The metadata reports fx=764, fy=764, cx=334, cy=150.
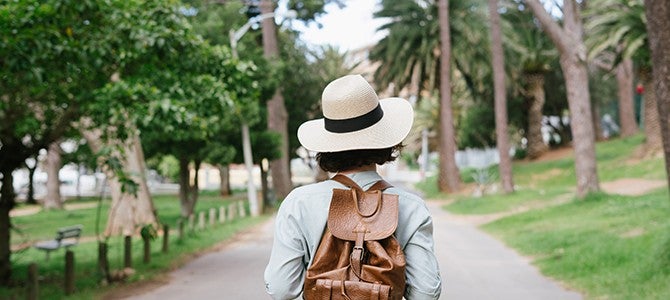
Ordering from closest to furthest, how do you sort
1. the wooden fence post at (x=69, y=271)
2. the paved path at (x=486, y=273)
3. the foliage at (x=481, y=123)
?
the paved path at (x=486, y=273), the wooden fence post at (x=69, y=271), the foliage at (x=481, y=123)

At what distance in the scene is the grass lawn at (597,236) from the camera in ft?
30.1

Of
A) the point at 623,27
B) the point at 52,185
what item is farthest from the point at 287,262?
the point at 52,185

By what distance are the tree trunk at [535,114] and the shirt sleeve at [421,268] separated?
39556mm

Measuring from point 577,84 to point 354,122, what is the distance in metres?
17.3

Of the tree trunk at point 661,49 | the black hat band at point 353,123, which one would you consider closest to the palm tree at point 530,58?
the tree trunk at point 661,49

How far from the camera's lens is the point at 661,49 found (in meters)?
7.77

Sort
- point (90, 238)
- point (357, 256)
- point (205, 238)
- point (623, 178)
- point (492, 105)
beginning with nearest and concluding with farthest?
point (357, 256) → point (205, 238) → point (90, 238) → point (623, 178) → point (492, 105)

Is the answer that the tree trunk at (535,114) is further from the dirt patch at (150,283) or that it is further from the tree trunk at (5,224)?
the tree trunk at (5,224)

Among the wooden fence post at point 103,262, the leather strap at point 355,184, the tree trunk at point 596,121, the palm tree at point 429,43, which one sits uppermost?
the palm tree at point 429,43

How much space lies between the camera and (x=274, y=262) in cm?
290

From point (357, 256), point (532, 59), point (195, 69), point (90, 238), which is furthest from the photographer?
point (532, 59)

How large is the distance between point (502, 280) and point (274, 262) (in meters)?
8.06

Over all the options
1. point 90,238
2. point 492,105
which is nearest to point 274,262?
point 90,238

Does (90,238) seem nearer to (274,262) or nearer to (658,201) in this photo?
(658,201)
